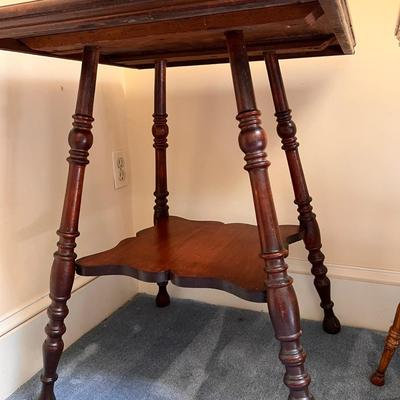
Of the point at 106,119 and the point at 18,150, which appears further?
the point at 106,119

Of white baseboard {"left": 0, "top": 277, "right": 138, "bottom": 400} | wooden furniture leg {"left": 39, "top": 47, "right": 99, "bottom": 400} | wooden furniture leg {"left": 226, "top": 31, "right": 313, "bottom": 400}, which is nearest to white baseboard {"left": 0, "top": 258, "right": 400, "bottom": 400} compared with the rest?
white baseboard {"left": 0, "top": 277, "right": 138, "bottom": 400}

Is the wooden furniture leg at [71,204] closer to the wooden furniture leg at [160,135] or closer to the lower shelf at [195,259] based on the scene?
the lower shelf at [195,259]

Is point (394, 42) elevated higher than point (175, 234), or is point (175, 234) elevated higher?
point (394, 42)

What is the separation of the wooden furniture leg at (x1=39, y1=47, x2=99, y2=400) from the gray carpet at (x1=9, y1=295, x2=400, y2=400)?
147mm

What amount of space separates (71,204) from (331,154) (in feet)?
1.81

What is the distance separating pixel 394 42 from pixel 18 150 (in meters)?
0.74

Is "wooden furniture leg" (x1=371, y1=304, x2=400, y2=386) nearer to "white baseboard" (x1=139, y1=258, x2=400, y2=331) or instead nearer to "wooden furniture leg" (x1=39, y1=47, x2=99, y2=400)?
"white baseboard" (x1=139, y1=258, x2=400, y2=331)

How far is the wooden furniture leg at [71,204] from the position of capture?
618 millimetres

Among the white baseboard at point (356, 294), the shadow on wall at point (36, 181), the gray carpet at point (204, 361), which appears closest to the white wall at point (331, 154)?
the white baseboard at point (356, 294)

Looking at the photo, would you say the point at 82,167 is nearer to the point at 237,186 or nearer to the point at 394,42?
the point at 237,186

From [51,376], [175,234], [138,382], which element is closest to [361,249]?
[175,234]

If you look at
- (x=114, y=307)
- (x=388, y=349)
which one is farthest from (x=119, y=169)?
(x=388, y=349)

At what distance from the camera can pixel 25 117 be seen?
76cm

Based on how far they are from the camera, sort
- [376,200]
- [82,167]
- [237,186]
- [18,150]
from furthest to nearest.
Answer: [237,186] < [376,200] < [18,150] < [82,167]
